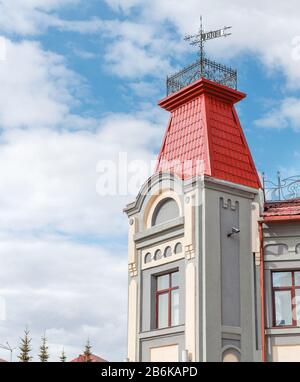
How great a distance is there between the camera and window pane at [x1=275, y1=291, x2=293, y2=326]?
65.9 feet

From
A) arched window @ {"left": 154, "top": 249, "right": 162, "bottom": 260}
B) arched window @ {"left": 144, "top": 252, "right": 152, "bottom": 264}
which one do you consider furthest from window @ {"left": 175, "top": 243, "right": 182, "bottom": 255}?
arched window @ {"left": 144, "top": 252, "right": 152, "bottom": 264}

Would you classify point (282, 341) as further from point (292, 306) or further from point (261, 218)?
point (261, 218)

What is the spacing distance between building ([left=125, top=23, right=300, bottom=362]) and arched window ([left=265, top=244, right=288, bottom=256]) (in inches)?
1.2

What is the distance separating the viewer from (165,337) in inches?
814

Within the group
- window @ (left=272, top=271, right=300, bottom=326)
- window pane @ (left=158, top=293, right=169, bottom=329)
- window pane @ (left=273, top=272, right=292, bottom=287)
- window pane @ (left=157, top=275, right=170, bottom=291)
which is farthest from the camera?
window pane @ (left=157, top=275, right=170, bottom=291)

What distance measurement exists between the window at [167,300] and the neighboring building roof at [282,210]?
331 cm

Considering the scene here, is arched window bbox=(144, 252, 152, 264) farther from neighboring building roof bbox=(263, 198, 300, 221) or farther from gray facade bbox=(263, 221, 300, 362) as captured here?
neighboring building roof bbox=(263, 198, 300, 221)

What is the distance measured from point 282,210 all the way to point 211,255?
2.61 m

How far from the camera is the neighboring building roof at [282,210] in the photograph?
795 inches

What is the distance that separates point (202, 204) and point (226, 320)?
3.39m

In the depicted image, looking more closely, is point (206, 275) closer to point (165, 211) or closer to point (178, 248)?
point (178, 248)

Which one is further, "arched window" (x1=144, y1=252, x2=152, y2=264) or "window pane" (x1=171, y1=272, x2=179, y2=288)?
"arched window" (x1=144, y1=252, x2=152, y2=264)

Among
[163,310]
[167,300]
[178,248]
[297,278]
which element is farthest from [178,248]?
[297,278]
